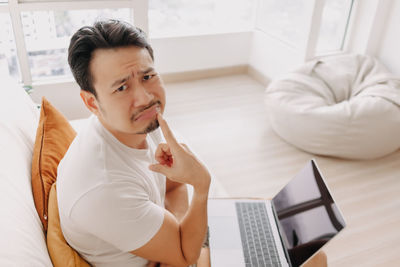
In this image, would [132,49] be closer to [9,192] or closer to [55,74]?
[9,192]

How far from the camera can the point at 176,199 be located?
1501mm

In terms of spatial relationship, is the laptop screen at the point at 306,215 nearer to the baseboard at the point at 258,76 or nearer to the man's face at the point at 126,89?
the man's face at the point at 126,89

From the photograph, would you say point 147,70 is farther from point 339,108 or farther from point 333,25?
point 333,25

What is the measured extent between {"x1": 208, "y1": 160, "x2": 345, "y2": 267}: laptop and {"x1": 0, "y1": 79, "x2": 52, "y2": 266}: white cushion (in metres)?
0.61

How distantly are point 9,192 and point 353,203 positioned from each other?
1932 millimetres

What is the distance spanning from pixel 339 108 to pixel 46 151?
6.39 ft

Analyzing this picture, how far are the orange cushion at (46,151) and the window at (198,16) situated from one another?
239 cm

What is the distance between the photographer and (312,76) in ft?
9.55

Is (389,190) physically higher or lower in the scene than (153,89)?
lower

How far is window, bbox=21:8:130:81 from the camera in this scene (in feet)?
8.07

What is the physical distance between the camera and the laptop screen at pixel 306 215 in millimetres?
1167

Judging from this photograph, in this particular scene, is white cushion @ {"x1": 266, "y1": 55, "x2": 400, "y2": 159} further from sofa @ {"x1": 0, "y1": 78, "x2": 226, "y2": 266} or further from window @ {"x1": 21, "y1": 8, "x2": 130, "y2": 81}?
sofa @ {"x1": 0, "y1": 78, "x2": 226, "y2": 266}

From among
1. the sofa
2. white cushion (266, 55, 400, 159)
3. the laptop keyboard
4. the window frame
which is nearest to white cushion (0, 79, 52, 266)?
the sofa

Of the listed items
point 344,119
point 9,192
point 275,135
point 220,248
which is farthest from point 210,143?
point 9,192
